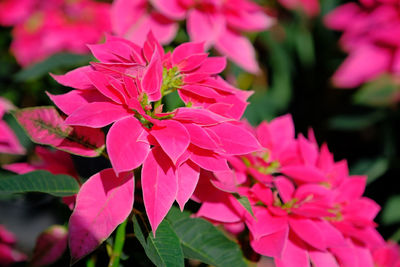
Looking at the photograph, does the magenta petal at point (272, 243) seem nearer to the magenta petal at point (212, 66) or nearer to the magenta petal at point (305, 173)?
the magenta petal at point (305, 173)

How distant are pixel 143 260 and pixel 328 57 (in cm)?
118

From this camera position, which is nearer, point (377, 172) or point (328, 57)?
point (377, 172)

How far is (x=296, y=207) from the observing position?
646 mm

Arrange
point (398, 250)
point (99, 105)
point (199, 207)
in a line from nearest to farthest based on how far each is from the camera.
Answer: point (99, 105) < point (199, 207) < point (398, 250)

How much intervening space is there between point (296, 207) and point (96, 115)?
326 millimetres

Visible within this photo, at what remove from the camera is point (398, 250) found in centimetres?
83

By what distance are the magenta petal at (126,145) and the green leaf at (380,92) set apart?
2.52 ft

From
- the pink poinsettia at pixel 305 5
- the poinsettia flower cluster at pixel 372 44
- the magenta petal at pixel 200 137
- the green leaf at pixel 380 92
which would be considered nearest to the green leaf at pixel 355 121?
the green leaf at pixel 380 92

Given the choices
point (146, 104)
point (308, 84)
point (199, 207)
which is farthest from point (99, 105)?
point (308, 84)

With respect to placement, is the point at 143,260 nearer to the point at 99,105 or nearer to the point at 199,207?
Answer: the point at 199,207

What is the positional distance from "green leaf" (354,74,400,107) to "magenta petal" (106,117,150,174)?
0.77m

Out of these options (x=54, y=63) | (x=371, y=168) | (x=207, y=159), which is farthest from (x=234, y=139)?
(x=371, y=168)

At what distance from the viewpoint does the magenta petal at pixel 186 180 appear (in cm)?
51

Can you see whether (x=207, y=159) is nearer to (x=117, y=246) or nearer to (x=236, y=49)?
(x=117, y=246)
